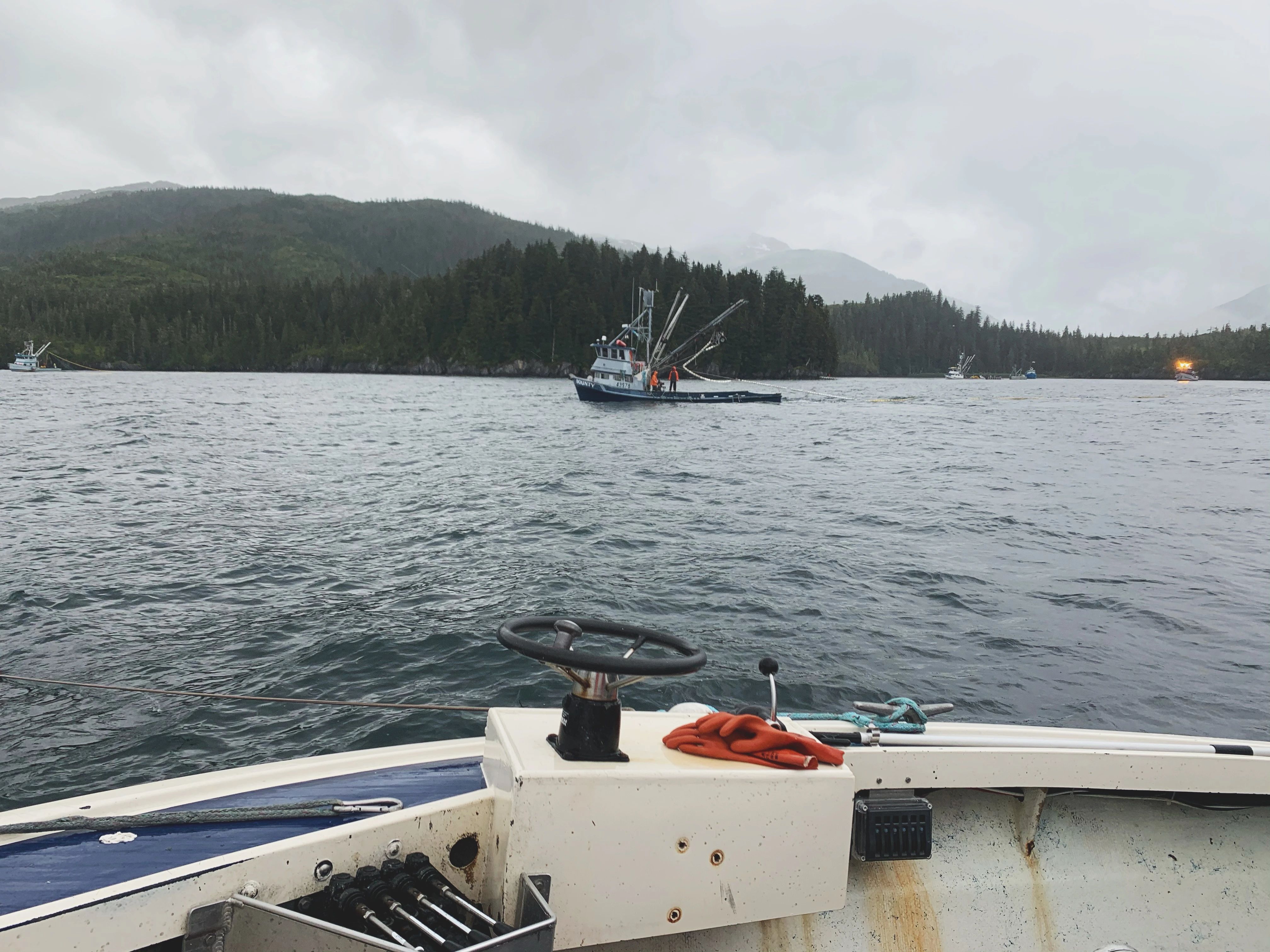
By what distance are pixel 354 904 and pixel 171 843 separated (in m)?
0.72

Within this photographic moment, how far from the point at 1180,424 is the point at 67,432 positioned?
195ft

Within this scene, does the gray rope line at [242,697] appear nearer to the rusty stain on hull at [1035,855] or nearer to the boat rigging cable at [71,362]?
the rusty stain on hull at [1035,855]

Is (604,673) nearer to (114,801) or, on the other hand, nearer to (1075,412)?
(114,801)

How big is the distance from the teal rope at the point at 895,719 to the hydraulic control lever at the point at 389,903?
2.06 metres

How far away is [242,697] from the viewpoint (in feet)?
18.4

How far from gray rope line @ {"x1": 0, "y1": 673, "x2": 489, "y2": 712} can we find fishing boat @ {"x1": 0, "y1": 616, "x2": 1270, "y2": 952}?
149 centimetres

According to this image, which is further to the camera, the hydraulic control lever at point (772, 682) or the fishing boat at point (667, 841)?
the hydraulic control lever at point (772, 682)

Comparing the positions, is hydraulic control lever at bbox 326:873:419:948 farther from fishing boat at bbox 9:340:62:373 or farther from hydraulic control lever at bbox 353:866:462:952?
fishing boat at bbox 9:340:62:373

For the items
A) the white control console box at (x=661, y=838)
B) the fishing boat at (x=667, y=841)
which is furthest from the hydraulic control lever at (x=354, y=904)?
the white control console box at (x=661, y=838)

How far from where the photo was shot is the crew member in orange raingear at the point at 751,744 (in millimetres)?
2898

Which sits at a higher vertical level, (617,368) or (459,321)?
(459,321)

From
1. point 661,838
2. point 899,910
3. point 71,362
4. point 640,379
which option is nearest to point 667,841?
point 661,838

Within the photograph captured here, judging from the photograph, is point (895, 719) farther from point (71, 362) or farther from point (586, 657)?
point (71, 362)

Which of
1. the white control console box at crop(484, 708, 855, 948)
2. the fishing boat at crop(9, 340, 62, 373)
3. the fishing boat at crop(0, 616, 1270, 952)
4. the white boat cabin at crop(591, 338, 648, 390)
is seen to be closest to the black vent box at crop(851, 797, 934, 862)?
the fishing boat at crop(0, 616, 1270, 952)
